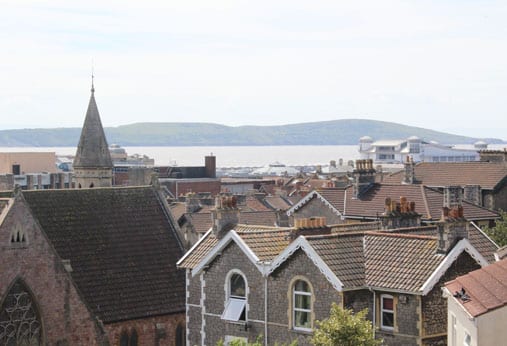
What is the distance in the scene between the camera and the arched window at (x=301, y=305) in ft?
113

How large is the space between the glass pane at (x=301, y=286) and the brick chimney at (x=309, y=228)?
1916mm

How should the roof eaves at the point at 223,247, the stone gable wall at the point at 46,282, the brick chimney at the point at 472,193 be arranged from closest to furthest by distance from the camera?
1. the roof eaves at the point at 223,247
2. the stone gable wall at the point at 46,282
3. the brick chimney at the point at 472,193

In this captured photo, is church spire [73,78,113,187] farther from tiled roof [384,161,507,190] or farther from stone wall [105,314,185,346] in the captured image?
stone wall [105,314,185,346]

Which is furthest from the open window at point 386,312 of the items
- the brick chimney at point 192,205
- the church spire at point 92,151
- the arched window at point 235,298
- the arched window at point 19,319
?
the brick chimney at point 192,205

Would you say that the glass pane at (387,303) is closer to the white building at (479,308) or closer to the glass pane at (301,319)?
the white building at (479,308)

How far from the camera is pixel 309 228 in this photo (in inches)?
1430

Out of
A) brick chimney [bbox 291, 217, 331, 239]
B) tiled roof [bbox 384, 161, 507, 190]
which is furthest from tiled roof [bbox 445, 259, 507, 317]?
tiled roof [bbox 384, 161, 507, 190]

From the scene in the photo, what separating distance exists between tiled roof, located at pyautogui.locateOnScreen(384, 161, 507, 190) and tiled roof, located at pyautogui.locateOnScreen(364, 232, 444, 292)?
121 ft

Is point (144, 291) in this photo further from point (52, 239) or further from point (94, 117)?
point (94, 117)

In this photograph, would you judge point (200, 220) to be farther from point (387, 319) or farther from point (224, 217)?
point (387, 319)

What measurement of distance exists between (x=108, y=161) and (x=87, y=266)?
101 feet

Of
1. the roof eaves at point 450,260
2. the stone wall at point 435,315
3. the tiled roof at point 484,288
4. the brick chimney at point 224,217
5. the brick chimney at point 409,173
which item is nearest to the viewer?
the tiled roof at point 484,288

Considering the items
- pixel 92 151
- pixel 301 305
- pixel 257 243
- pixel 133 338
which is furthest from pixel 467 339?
pixel 92 151

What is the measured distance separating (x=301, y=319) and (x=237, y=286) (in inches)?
130
